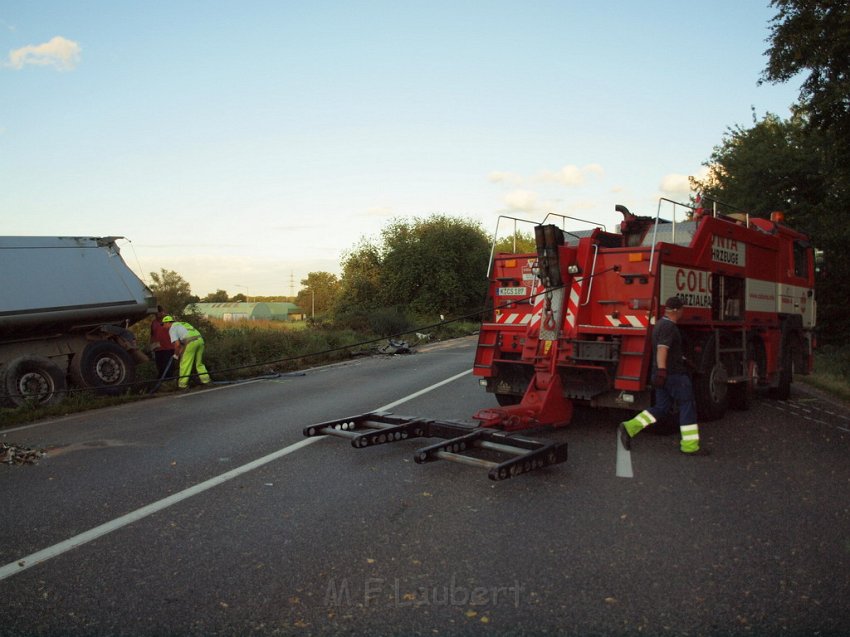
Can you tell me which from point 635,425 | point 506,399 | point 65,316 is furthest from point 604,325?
point 65,316

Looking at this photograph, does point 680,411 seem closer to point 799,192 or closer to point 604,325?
point 604,325

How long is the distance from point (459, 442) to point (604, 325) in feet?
9.73

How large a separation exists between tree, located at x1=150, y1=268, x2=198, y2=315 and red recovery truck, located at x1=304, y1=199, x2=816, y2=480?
48.5 ft

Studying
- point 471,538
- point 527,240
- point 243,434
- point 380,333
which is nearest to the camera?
point 471,538

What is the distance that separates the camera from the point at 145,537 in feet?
15.1

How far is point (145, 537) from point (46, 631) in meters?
1.27

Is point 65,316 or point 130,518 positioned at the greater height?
point 65,316

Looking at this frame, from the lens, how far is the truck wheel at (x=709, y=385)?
29.6ft

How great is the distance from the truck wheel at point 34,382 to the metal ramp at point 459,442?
5820mm

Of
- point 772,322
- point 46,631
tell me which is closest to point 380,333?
point 772,322

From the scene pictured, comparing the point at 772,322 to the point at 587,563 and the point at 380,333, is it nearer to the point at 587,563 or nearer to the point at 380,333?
A: the point at 587,563

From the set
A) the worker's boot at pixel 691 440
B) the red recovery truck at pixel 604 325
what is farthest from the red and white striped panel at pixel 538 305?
the worker's boot at pixel 691 440

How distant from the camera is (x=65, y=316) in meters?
11.7

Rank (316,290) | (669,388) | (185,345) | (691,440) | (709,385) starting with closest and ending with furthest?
(691,440)
(669,388)
(709,385)
(185,345)
(316,290)
